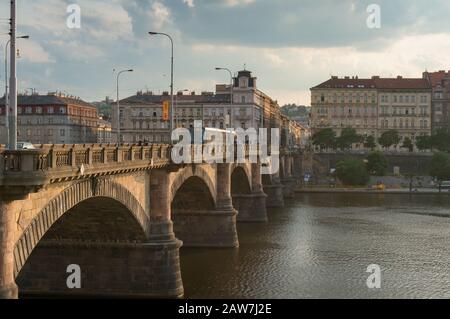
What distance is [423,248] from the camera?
5816cm

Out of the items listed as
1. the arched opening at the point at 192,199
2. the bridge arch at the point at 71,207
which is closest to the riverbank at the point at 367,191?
the arched opening at the point at 192,199

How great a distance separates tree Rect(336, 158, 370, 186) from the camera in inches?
4993

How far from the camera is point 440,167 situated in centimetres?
12706

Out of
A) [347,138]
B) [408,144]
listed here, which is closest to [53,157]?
[347,138]

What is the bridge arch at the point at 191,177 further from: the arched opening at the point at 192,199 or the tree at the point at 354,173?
the tree at the point at 354,173

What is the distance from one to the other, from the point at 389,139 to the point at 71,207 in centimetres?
14469

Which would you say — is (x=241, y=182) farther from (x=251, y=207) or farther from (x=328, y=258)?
(x=328, y=258)

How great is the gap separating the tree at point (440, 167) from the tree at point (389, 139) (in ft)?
111

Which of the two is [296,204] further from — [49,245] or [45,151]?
[45,151]

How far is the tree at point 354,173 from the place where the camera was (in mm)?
126812

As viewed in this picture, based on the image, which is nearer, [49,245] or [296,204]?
[49,245]

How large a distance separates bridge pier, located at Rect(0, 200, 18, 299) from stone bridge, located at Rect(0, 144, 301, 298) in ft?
0.11
